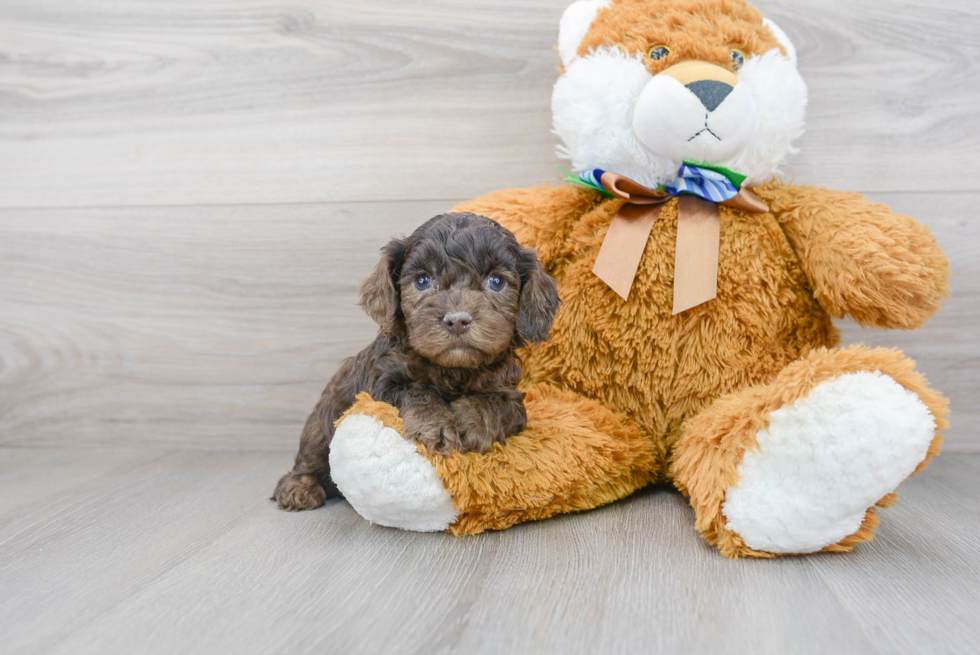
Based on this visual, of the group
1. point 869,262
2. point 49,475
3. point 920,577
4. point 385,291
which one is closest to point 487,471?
point 385,291

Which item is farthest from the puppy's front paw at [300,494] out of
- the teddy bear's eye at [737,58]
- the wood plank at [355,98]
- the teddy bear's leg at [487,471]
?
the teddy bear's eye at [737,58]

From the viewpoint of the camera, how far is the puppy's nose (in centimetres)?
99

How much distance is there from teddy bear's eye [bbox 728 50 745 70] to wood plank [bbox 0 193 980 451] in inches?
29.2

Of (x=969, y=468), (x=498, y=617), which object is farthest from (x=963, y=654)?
(x=969, y=468)

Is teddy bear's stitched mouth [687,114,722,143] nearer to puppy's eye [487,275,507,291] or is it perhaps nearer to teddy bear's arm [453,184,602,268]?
teddy bear's arm [453,184,602,268]

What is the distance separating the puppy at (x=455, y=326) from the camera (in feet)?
3.34

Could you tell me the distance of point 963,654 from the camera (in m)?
0.74

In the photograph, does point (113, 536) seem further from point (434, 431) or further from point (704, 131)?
point (704, 131)

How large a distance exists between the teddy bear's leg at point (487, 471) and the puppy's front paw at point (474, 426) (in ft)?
0.05

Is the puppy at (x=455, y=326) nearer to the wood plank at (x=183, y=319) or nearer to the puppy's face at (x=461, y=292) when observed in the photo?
the puppy's face at (x=461, y=292)

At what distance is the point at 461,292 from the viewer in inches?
40.6

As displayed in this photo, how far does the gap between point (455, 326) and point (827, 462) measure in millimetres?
534

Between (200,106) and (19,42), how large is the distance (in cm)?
49

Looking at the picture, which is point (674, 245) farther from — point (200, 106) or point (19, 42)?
point (19, 42)
